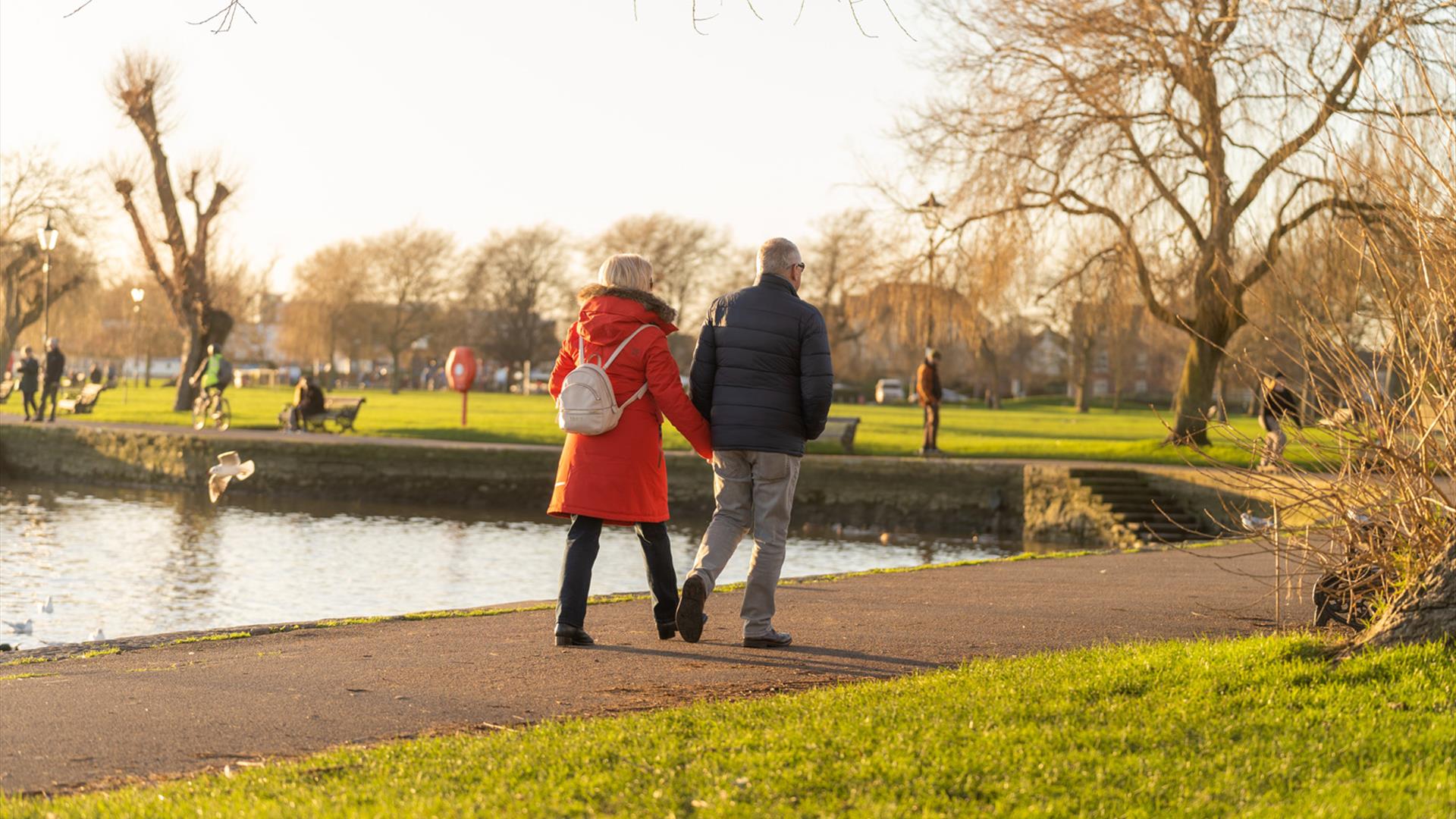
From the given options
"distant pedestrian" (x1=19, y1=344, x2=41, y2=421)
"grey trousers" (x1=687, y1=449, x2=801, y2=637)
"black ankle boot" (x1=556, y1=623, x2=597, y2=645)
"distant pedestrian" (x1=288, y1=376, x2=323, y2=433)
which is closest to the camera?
"grey trousers" (x1=687, y1=449, x2=801, y2=637)

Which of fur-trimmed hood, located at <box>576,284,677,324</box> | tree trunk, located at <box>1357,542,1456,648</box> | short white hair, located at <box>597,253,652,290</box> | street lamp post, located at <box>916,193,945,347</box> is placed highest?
street lamp post, located at <box>916,193,945,347</box>

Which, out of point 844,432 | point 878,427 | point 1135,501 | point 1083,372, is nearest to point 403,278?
point 1083,372

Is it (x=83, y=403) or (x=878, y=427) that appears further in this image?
(x=878, y=427)

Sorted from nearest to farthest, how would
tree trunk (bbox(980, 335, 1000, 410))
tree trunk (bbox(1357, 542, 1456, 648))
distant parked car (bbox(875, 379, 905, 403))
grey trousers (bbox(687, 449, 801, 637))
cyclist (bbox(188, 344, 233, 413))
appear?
tree trunk (bbox(1357, 542, 1456, 648)) < grey trousers (bbox(687, 449, 801, 637)) < cyclist (bbox(188, 344, 233, 413)) < tree trunk (bbox(980, 335, 1000, 410)) < distant parked car (bbox(875, 379, 905, 403))

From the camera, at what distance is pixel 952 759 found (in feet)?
15.7

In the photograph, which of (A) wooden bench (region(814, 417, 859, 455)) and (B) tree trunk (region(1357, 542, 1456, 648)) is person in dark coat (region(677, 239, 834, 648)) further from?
(A) wooden bench (region(814, 417, 859, 455))

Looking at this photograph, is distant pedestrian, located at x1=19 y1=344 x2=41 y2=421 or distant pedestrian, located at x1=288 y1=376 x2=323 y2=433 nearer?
distant pedestrian, located at x1=288 y1=376 x2=323 y2=433

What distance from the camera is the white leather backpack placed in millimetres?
7312

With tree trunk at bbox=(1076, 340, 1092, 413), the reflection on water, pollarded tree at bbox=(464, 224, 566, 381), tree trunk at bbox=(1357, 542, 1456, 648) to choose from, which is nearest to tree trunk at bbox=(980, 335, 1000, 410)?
tree trunk at bbox=(1076, 340, 1092, 413)

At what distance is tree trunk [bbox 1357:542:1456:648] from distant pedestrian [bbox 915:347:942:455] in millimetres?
20135

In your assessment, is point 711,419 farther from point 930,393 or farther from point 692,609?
point 930,393

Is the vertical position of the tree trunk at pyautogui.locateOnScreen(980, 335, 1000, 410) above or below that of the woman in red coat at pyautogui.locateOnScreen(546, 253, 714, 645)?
above

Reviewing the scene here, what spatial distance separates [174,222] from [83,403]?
6.17 metres

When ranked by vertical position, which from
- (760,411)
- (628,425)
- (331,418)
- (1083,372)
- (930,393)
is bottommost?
(331,418)
